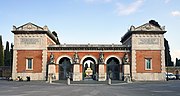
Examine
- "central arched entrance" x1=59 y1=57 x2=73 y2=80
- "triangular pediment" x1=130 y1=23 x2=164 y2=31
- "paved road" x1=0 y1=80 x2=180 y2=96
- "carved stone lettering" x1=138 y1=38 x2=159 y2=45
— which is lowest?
"paved road" x1=0 y1=80 x2=180 y2=96

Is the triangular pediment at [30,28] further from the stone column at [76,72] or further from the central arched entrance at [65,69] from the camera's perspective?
the stone column at [76,72]

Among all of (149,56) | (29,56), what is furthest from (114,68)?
(29,56)

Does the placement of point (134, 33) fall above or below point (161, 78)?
above

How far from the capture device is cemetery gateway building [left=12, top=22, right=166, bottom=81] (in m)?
54.5

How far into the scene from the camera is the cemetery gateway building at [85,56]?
179 feet

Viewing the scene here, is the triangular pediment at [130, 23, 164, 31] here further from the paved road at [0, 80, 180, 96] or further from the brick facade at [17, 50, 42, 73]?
the paved road at [0, 80, 180, 96]

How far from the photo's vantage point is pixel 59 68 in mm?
56375

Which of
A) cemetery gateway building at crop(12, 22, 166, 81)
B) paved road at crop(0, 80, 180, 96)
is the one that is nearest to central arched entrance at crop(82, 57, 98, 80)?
cemetery gateway building at crop(12, 22, 166, 81)

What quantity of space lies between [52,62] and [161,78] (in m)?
20.6

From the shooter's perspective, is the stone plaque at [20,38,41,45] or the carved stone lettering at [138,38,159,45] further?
the carved stone lettering at [138,38,159,45]

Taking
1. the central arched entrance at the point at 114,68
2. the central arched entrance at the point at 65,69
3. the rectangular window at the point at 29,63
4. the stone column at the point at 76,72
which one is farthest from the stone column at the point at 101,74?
the rectangular window at the point at 29,63

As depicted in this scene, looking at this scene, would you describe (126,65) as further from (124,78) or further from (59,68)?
(59,68)

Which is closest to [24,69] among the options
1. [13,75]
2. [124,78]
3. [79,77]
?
[13,75]

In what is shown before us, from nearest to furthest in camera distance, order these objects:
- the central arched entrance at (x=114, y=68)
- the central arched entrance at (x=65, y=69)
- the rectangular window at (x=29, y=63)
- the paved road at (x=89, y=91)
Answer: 1. the paved road at (x=89, y=91)
2. the rectangular window at (x=29, y=63)
3. the central arched entrance at (x=65, y=69)
4. the central arched entrance at (x=114, y=68)
